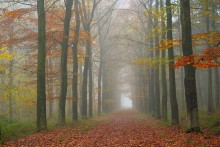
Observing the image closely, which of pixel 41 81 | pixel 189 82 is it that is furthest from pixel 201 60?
pixel 41 81

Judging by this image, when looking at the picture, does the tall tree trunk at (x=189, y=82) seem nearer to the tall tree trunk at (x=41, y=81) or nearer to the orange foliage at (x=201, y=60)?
the orange foliage at (x=201, y=60)

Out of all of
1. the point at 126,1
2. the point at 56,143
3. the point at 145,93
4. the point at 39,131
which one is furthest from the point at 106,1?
the point at 56,143

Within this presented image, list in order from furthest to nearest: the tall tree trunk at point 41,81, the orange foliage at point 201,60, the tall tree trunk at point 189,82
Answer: the tall tree trunk at point 41,81 < the tall tree trunk at point 189,82 < the orange foliage at point 201,60

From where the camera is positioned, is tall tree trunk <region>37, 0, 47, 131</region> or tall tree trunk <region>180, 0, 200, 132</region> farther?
tall tree trunk <region>37, 0, 47, 131</region>

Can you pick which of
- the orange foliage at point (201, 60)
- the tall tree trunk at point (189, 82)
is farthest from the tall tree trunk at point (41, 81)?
the tall tree trunk at point (189, 82)

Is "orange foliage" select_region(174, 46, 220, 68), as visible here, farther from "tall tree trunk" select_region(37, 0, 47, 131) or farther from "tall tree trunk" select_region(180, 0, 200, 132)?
"tall tree trunk" select_region(37, 0, 47, 131)

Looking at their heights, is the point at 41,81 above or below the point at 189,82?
above

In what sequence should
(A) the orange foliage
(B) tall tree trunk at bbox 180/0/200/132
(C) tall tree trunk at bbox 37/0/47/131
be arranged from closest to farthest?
1. (A) the orange foliage
2. (B) tall tree trunk at bbox 180/0/200/132
3. (C) tall tree trunk at bbox 37/0/47/131

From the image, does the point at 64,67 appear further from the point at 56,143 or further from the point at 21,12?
the point at 56,143

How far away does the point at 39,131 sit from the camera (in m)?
13.6

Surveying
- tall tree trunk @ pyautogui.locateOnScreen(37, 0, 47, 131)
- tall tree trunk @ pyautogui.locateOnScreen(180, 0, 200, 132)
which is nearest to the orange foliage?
tall tree trunk @ pyautogui.locateOnScreen(180, 0, 200, 132)

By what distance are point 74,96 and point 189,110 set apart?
11226mm

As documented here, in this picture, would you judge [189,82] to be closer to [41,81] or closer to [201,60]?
[201,60]

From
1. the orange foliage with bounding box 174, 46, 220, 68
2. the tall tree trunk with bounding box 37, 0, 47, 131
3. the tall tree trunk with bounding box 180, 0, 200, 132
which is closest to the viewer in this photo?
the orange foliage with bounding box 174, 46, 220, 68
